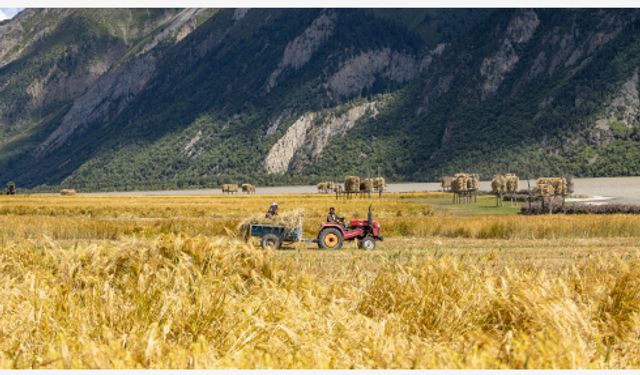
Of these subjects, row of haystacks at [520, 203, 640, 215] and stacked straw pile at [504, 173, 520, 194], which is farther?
stacked straw pile at [504, 173, 520, 194]

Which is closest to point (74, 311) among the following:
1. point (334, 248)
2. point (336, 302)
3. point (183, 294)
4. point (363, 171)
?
point (183, 294)

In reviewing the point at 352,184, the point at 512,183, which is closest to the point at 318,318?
the point at 512,183

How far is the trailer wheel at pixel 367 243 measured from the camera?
25.8 meters

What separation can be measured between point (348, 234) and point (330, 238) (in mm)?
770

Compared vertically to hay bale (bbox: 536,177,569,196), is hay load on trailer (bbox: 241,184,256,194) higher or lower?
lower

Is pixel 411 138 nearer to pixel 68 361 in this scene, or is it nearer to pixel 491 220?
pixel 491 220

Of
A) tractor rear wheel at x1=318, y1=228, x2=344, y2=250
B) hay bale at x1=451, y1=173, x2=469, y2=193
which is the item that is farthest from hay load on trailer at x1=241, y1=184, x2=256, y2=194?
tractor rear wheel at x1=318, y1=228, x2=344, y2=250

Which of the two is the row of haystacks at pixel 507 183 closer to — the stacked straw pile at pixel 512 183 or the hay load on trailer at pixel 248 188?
the stacked straw pile at pixel 512 183

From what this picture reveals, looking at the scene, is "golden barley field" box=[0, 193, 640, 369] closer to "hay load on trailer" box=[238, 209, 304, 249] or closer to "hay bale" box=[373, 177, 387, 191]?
"hay load on trailer" box=[238, 209, 304, 249]

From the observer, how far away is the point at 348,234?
26.1m

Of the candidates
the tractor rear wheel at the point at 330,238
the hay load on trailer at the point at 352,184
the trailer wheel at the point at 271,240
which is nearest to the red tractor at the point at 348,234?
the tractor rear wheel at the point at 330,238

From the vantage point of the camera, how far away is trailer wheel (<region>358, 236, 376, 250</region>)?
25.8 meters

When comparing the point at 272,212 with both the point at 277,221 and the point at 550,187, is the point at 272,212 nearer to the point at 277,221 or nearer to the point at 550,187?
the point at 277,221

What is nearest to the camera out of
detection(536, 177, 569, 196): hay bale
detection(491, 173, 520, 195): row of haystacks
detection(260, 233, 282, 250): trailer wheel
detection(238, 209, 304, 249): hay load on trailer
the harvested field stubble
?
the harvested field stubble
